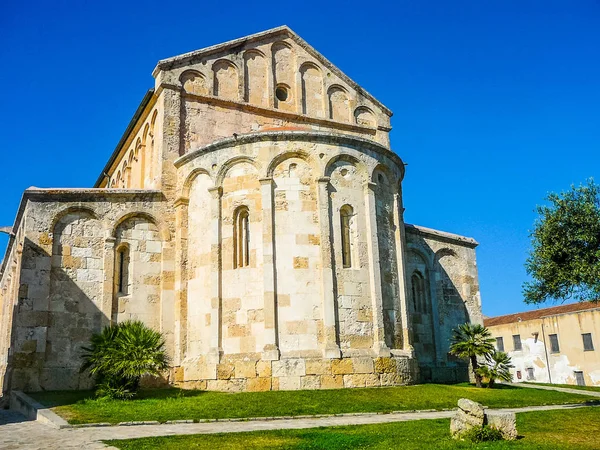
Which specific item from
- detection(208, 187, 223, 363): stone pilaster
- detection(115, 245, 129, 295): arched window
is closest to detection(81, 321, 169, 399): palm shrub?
detection(208, 187, 223, 363): stone pilaster

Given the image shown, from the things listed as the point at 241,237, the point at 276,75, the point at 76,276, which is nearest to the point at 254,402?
the point at 241,237

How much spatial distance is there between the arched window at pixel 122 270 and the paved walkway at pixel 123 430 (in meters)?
6.42

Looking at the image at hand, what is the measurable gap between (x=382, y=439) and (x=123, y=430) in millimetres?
4824

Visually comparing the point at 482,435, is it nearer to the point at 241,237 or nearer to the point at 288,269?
the point at 288,269

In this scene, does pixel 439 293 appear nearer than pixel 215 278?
No

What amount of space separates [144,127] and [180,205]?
19.6 feet

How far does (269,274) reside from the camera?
1744 cm

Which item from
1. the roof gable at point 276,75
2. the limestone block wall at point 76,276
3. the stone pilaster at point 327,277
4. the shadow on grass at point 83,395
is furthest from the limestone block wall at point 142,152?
the shadow on grass at point 83,395

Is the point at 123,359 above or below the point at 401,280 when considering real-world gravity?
below

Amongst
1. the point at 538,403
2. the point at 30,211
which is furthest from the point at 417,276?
the point at 30,211

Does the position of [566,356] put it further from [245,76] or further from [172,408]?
[172,408]

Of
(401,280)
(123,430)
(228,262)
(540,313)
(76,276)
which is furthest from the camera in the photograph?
(540,313)

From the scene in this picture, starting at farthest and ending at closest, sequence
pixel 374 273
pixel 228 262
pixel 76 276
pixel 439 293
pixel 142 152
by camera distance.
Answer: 1. pixel 439 293
2. pixel 142 152
3. pixel 76 276
4. pixel 374 273
5. pixel 228 262

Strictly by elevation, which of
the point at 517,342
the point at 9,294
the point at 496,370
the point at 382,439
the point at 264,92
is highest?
the point at 264,92
